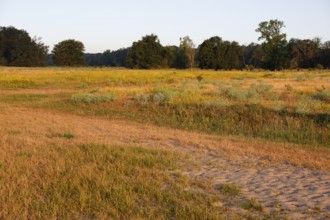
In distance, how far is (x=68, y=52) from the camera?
90.0m

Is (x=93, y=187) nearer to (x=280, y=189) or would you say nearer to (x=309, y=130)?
(x=280, y=189)

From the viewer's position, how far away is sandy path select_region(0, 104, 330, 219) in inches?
235

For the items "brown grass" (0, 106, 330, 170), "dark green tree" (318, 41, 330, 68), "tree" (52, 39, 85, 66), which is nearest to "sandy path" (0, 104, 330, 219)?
"brown grass" (0, 106, 330, 170)

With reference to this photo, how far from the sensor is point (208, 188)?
6.41 m

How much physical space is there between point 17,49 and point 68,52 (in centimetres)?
1130

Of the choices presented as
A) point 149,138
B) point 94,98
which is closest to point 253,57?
point 94,98

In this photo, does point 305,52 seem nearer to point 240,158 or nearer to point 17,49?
point 17,49

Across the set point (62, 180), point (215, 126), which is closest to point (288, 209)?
point (62, 180)

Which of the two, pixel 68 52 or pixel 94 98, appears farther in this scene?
pixel 68 52

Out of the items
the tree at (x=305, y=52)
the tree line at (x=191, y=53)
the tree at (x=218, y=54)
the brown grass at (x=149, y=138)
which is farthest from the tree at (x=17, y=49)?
the brown grass at (x=149, y=138)

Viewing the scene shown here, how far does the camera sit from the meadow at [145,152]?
5570 mm

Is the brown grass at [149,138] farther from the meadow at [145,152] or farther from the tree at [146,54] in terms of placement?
the tree at [146,54]

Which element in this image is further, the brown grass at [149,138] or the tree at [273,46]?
the tree at [273,46]

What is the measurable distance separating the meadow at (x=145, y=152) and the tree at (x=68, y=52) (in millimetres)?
73013
